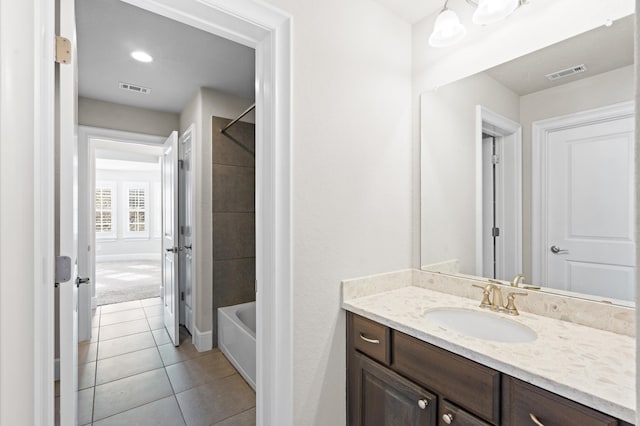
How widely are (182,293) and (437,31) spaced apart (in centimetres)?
340

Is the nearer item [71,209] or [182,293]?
[71,209]

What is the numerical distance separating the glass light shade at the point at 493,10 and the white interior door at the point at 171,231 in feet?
8.71

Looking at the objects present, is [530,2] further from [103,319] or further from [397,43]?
[103,319]

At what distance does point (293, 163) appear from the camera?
134 centimetres

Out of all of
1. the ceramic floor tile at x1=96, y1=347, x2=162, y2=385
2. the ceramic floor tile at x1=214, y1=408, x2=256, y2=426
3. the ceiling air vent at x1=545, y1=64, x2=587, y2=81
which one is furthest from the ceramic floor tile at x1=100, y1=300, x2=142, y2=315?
the ceiling air vent at x1=545, y1=64, x2=587, y2=81

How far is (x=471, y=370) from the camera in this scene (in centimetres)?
101

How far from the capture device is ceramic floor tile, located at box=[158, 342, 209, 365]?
8.63 ft

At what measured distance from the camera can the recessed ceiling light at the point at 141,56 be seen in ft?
7.66

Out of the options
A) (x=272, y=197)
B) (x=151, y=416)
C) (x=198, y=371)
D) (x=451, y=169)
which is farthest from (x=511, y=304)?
(x=198, y=371)

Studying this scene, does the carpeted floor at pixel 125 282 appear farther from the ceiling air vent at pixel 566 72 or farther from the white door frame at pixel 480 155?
the ceiling air vent at pixel 566 72

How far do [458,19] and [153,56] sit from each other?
223 cm

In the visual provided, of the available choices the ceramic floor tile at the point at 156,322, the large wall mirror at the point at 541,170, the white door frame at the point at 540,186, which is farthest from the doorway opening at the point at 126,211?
the white door frame at the point at 540,186

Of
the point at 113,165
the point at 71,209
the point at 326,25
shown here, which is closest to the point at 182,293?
the point at 71,209

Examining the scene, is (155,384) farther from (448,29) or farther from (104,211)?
(104,211)
